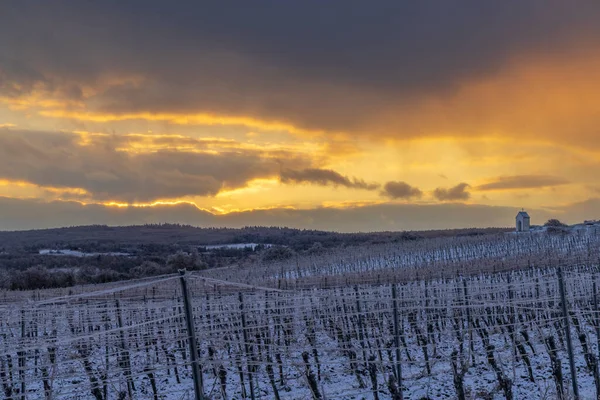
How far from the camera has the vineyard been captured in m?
7.59

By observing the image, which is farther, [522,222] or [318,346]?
[522,222]

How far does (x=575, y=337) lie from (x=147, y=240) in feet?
231

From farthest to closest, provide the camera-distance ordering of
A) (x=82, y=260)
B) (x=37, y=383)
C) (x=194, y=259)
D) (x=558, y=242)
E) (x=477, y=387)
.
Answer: (x=82, y=260) → (x=194, y=259) → (x=558, y=242) → (x=37, y=383) → (x=477, y=387)

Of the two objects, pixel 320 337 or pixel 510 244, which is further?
pixel 510 244

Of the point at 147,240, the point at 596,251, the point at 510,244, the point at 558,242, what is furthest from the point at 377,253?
the point at 147,240

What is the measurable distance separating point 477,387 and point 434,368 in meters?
1.62

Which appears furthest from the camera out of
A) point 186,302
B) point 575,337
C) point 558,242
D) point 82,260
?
point 82,260

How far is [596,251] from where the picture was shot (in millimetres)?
30656

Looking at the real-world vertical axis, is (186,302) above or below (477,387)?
above

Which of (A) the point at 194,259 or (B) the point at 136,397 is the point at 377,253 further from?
(B) the point at 136,397

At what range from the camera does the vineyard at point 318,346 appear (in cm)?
759

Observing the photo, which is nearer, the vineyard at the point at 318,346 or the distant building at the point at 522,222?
the vineyard at the point at 318,346

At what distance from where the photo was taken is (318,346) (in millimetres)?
8906

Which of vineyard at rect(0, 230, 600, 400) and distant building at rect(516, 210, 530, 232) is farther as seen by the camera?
distant building at rect(516, 210, 530, 232)
